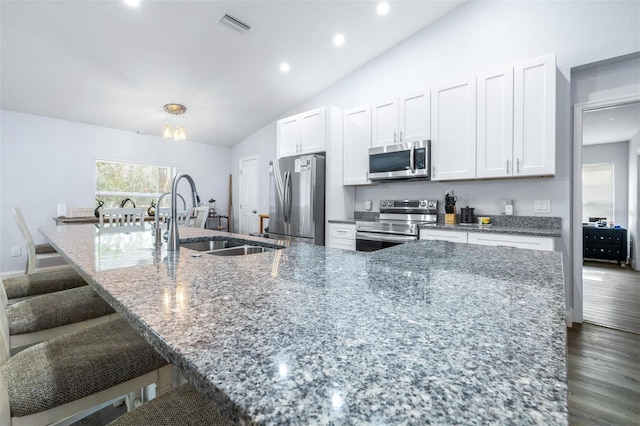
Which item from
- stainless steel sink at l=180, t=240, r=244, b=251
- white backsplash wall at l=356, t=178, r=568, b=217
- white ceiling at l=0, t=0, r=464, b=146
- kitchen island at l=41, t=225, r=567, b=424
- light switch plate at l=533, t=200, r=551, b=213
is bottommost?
stainless steel sink at l=180, t=240, r=244, b=251

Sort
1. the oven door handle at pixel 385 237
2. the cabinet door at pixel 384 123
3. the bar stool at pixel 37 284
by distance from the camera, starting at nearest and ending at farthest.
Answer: the bar stool at pixel 37 284, the oven door handle at pixel 385 237, the cabinet door at pixel 384 123

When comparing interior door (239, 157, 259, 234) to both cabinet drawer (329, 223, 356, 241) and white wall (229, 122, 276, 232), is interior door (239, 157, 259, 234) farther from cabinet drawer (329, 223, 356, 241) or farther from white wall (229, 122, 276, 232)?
cabinet drawer (329, 223, 356, 241)

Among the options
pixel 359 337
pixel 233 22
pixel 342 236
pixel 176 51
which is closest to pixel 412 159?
pixel 342 236

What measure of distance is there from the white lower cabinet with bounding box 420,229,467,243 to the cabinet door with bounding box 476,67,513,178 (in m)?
0.65

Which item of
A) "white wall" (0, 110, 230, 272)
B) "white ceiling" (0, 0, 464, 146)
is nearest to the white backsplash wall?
"white ceiling" (0, 0, 464, 146)

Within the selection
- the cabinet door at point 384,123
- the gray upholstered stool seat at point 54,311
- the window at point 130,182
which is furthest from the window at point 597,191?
the window at point 130,182

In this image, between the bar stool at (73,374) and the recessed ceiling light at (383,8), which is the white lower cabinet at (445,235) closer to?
the recessed ceiling light at (383,8)

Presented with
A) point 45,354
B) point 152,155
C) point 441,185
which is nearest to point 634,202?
point 441,185

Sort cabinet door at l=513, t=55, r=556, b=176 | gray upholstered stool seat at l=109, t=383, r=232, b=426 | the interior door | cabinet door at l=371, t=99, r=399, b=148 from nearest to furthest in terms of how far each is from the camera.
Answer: gray upholstered stool seat at l=109, t=383, r=232, b=426, cabinet door at l=513, t=55, r=556, b=176, cabinet door at l=371, t=99, r=399, b=148, the interior door

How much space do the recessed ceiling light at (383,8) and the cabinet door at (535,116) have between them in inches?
56.8

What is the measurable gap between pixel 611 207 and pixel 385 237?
101 inches

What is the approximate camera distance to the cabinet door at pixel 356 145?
3.78 metres

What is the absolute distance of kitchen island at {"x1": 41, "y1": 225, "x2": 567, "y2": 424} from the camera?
305 mm

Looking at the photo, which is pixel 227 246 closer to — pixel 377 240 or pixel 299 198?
pixel 377 240
